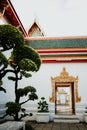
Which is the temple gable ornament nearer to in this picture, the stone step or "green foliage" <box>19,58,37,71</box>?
the stone step

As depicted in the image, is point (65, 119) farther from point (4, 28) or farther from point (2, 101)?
point (4, 28)

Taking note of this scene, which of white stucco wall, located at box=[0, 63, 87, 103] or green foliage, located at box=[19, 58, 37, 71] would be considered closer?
green foliage, located at box=[19, 58, 37, 71]

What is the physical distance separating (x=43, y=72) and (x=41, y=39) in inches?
70.2

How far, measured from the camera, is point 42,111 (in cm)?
873

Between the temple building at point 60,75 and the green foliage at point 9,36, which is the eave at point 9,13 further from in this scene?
the green foliage at point 9,36

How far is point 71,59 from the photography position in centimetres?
936

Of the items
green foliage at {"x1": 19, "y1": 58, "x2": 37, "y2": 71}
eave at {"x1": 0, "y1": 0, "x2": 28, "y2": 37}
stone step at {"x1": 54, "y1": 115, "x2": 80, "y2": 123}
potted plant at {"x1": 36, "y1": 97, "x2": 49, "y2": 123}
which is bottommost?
stone step at {"x1": 54, "y1": 115, "x2": 80, "y2": 123}

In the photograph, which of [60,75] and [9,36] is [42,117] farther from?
[9,36]

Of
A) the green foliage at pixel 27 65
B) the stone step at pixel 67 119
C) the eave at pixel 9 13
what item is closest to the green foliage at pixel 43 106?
the stone step at pixel 67 119

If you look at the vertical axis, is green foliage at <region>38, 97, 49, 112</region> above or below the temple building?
below

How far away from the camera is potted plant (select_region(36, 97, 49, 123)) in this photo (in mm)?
8508

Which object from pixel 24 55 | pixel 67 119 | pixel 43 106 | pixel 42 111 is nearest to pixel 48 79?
pixel 43 106

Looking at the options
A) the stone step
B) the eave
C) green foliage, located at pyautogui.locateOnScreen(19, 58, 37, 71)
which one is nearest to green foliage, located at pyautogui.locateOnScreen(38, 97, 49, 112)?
the stone step

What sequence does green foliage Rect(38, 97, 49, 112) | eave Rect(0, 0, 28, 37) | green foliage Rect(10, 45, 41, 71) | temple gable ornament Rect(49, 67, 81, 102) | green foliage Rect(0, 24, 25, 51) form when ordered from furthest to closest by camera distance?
1. temple gable ornament Rect(49, 67, 81, 102)
2. green foliage Rect(38, 97, 49, 112)
3. eave Rect(0, 0, 28, 37)
4. green foliage Rect(10, 45, 41, 71)
5. green foliage Rect(0, 24, 25, 51)
